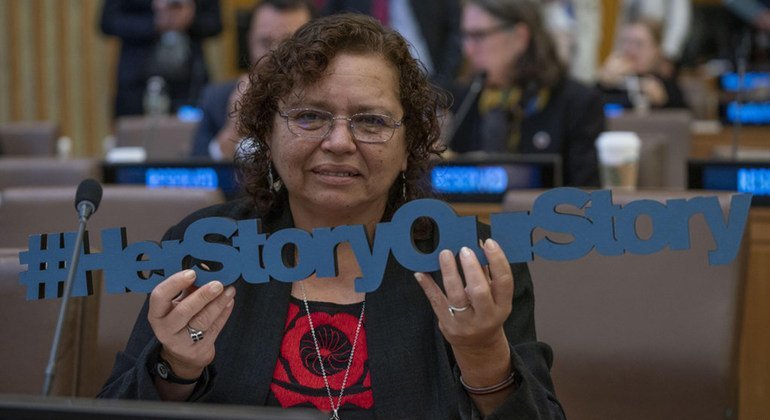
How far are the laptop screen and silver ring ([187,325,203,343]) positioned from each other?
164cm

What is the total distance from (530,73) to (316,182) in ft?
7.82

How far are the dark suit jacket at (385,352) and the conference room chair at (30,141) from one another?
3102mm

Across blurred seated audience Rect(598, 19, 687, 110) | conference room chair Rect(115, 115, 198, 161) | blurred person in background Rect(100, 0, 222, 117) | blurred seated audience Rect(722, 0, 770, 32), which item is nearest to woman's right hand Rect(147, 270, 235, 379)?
conference room chair Rect(115, 115, 198, 161)

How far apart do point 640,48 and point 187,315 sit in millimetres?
5471

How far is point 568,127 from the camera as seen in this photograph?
382cm

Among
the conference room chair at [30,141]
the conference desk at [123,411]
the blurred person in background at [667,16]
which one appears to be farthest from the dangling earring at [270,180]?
the blurred person in background at [667,16]

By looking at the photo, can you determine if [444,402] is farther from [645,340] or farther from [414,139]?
[645,340]

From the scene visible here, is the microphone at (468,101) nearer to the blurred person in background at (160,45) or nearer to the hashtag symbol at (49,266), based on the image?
the blurred person in background at (160,45)

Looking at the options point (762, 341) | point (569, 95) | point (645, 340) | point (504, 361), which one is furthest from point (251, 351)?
point (569, 95)

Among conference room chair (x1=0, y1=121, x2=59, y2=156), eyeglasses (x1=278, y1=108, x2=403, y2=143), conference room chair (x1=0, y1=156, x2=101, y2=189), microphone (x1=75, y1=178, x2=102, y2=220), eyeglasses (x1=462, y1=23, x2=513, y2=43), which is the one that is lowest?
conference room chair (x1=0, y1=121, x2=59, y2=156)

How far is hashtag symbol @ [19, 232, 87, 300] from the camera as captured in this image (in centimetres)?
149

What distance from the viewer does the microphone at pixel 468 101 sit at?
157 inches

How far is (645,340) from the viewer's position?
196cm

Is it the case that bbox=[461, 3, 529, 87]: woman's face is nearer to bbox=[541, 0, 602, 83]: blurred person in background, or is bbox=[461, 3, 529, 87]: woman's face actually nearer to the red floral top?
the red floral top
